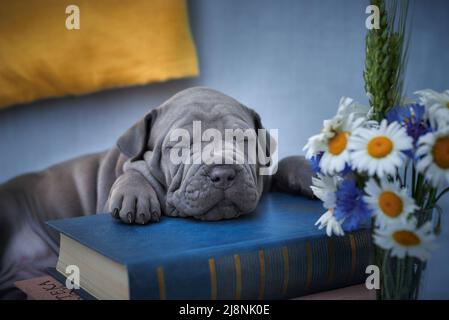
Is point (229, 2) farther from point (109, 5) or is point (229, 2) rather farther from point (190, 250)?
point (190, 250)

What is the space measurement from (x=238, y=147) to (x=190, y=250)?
484mm

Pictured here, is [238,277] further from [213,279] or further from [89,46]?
[89,46]

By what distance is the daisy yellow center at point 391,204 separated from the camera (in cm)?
85

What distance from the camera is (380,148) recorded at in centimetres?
87

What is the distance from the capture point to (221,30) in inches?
80.4

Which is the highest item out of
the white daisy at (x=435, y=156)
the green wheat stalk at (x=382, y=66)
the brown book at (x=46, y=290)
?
the green wheat stalk at (x=382, y=66)

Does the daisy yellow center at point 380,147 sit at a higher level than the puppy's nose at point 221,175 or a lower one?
higher

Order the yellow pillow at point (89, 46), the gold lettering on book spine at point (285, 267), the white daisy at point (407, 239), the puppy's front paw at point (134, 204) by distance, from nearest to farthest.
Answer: the white daisy at point (407, 239) < the gold lettering on book spine at point (285, 267) < the puppy's front paw at point (134, 204) < the yellow pillow at point (89, 46)

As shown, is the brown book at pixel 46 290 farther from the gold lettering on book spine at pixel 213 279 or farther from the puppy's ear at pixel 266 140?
the puppy's ear at pixel 266 140

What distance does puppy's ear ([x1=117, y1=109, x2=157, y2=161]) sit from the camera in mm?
1503

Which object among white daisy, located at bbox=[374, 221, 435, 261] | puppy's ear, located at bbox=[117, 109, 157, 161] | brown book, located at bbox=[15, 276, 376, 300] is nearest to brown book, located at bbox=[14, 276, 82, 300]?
brown book, located at bbox=[15, 276, 376, 300]

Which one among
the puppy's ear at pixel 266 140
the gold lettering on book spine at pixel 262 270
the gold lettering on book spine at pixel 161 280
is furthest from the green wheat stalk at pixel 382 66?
the puppy's ear at pixel 266 140

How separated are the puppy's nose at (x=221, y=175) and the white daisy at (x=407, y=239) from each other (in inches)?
18.7
